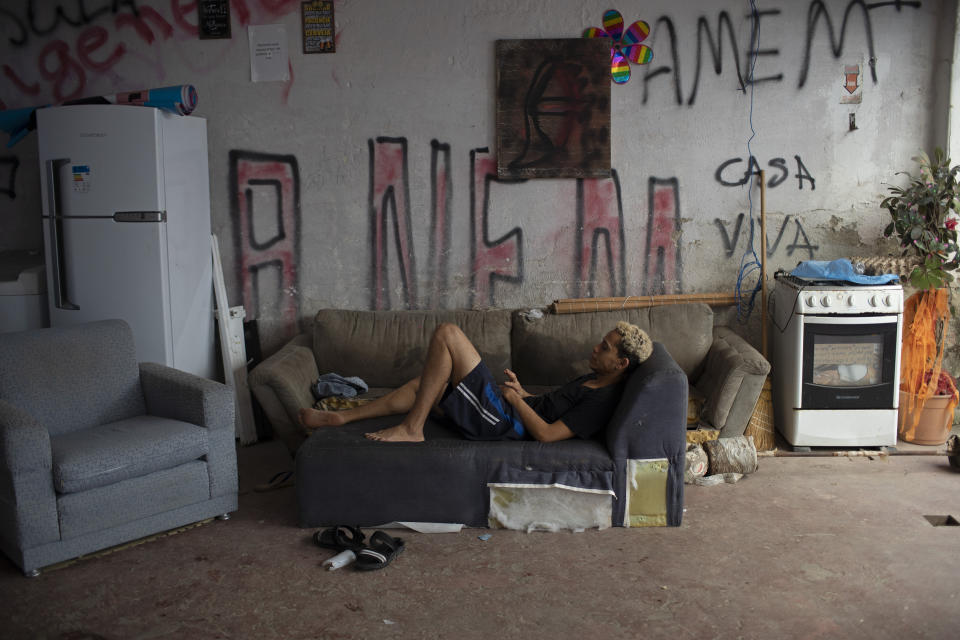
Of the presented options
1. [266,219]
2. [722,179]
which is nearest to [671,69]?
[722,179]

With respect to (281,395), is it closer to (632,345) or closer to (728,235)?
(632,345)

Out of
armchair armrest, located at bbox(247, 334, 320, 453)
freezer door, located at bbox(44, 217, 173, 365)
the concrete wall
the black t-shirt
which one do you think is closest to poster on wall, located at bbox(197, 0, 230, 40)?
the concrete wall

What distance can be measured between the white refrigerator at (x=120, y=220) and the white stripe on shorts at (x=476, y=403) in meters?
1.81

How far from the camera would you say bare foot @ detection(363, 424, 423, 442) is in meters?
3.51

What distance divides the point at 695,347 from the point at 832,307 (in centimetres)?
73

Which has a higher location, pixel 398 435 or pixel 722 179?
pixel 722 179

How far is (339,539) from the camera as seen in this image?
3.27 meters

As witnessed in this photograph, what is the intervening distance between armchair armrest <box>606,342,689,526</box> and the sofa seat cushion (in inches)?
69.1

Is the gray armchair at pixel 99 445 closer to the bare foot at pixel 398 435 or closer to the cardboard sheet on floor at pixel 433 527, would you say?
the bare foot at pixel 398 435

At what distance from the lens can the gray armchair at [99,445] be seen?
9.95 ft

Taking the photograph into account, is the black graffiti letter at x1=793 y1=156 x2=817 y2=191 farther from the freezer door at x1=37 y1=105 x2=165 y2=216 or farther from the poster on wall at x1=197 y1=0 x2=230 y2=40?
the freezer door at x1=37 y1=105 x2=165 y2=216

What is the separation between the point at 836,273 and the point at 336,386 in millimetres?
2736

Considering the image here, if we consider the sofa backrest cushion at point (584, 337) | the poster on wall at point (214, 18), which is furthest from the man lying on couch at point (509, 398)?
the poster on wall at point (214, 18)

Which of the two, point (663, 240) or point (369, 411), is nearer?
point (369, 411)
